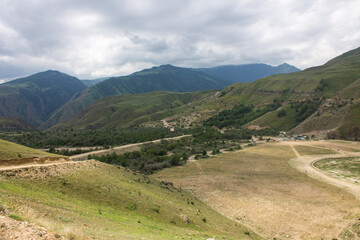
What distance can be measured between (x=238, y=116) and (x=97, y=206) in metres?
129

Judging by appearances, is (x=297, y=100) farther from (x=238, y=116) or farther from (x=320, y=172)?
(x=320, y=172)

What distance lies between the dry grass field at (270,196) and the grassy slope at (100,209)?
16.4 ft

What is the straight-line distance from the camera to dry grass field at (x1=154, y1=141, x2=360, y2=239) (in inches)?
896

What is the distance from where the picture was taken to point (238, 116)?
453ft

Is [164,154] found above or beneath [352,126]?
beneath

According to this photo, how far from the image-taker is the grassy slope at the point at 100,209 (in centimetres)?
1142

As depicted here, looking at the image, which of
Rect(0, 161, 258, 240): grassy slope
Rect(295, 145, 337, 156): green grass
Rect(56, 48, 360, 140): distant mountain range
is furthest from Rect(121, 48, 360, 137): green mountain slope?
Rect(0, 161, 258, 240): grassy slope

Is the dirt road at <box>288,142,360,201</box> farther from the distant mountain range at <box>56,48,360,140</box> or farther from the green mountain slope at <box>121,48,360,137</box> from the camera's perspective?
the green mountain slope at <box>121,48,360,137</box>

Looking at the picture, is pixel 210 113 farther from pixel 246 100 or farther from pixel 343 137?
pixel 343 137

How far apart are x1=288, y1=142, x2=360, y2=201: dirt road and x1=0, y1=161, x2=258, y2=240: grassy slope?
77.0ft

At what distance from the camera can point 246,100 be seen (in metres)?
164

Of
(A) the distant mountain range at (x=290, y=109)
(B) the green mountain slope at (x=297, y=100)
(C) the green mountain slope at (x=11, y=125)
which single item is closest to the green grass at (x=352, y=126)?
(A) the distant mountain range at (x=290, y=109)

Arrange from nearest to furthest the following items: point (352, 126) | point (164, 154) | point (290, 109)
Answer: point (164, 154) → point (352, 126) → point (290, 109)

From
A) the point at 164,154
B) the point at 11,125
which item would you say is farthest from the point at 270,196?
the point at 11,125
